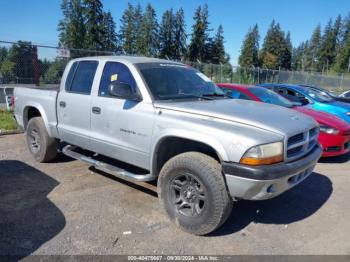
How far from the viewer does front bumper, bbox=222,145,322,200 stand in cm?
282

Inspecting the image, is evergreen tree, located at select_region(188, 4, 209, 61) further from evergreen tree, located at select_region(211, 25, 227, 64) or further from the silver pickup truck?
the silver pickup truck

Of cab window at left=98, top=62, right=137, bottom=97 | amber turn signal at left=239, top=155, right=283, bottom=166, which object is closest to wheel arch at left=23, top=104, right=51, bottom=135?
cab window at left=98, top=62, right=137, bottom=97

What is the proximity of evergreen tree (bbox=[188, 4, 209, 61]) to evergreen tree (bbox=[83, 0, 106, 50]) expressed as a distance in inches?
1138

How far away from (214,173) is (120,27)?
6951cm

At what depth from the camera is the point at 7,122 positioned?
843cm

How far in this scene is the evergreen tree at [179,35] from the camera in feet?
228

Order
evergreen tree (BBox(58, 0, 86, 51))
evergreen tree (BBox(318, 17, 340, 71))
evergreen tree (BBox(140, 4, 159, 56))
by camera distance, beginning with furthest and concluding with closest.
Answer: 1. evergreen tree (BBox(318, 17, 340, 71))
2. evergreen tree (BBox(140, 4, 159, 56))
3. evergreen tree (BBox(58, 0, 86, 51))

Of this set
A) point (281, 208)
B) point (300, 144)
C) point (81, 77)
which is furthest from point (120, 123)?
point (281, 208)

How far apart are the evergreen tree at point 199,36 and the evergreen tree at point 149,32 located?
33.2ft

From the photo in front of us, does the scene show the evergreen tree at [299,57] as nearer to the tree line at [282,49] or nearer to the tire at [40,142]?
the tree line at [282,49]

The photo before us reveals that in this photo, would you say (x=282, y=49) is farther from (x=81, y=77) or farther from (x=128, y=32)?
(x=81, y=77)

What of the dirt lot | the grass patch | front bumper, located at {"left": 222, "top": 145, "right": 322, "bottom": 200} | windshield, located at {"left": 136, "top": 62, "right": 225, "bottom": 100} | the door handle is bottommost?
the dirt lot

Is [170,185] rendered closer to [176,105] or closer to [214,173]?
[214,173]

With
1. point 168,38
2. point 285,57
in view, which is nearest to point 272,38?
point 285,57
